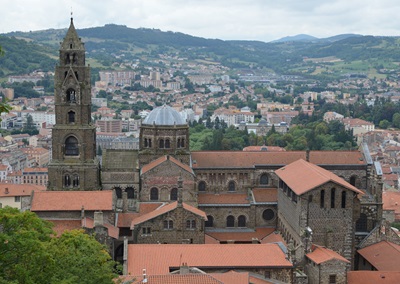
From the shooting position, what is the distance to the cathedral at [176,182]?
5262cm

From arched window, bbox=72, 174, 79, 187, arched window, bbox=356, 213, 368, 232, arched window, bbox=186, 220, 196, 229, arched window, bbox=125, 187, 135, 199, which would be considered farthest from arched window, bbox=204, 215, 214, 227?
arched window, bbox=356, 213, 368, 232

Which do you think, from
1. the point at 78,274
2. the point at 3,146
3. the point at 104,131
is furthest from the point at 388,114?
the point at 78,274

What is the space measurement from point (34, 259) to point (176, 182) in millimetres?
31202

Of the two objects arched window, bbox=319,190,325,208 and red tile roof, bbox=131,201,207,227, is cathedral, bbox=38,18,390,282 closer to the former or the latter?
red tile roof, bbox=131,201,207,227

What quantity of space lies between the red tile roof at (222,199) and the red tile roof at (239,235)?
2.88m

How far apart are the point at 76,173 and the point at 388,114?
145 metres

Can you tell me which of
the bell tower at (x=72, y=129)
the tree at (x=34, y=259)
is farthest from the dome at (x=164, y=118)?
the tree at (x=34, y=259)

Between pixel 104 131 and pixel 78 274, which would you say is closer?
pixel 78 274

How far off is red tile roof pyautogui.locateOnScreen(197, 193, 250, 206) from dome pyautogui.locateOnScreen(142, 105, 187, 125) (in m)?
7.63

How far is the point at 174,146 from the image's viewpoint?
60188 mm

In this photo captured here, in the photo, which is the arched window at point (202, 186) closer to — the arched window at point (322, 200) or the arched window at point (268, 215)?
the arched window at point (268, 215)

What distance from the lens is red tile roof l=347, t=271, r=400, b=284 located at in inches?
1826

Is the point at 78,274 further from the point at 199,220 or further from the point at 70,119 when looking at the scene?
the point at 70,119

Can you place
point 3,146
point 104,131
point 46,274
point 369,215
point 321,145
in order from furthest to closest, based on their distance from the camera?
point 104,131 < point 3,146 < point 321,145 < point 369,215 < point 46,274
